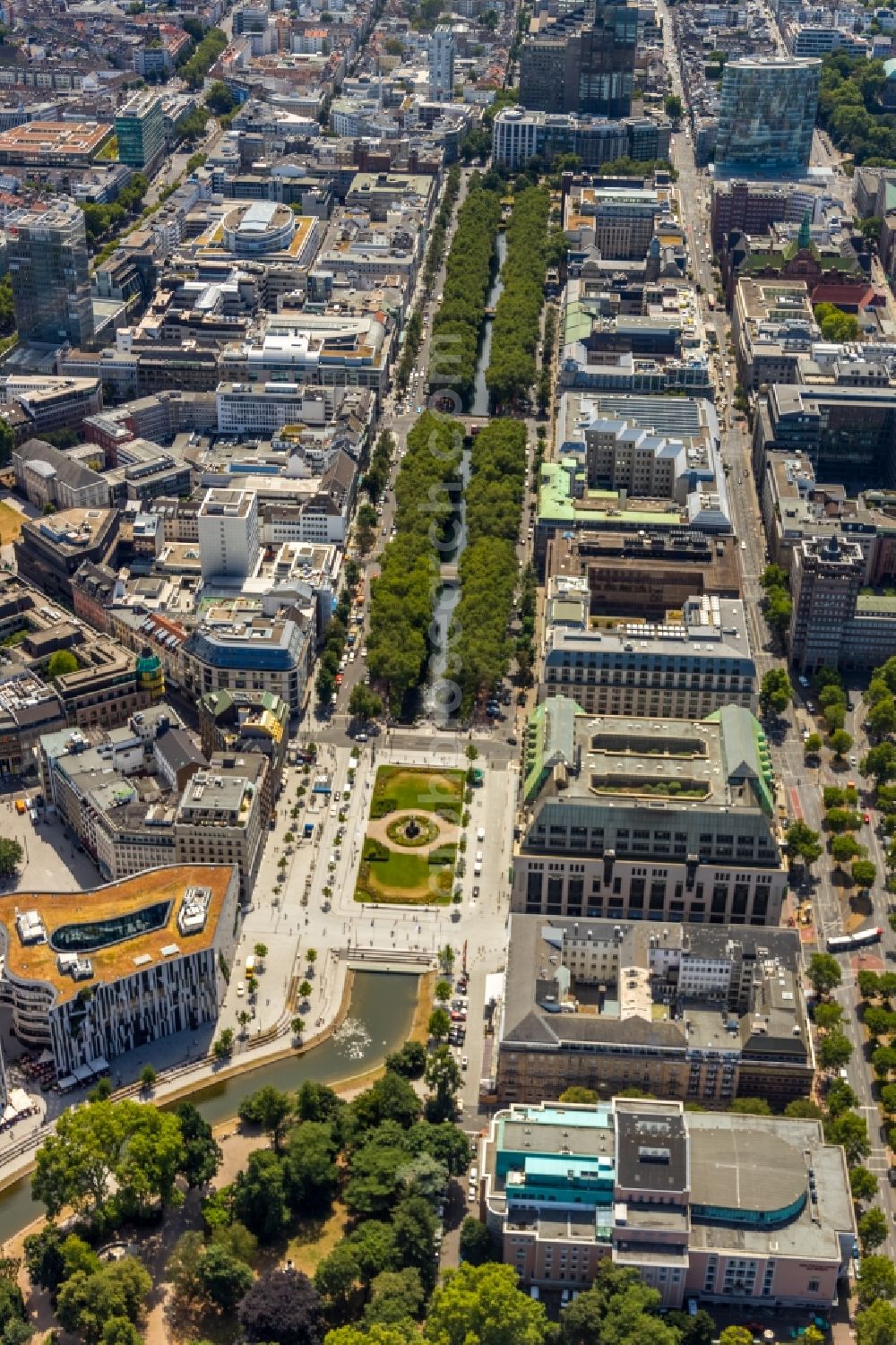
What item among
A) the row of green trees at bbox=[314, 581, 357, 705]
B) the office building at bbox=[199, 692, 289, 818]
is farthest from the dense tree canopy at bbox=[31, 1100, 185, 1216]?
the row of green trees at bbox=[314, 581, 357, 705]

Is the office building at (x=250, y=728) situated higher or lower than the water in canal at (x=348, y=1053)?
higher

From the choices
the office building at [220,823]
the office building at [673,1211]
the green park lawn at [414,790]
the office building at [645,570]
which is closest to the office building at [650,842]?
the green park lawn at [414,790]

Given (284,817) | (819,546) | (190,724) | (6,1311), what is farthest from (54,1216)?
(819,546)

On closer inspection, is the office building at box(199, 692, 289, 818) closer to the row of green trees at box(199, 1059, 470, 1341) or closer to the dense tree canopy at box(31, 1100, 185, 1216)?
the row of green trees at box(199, 1059, 470, 1341)

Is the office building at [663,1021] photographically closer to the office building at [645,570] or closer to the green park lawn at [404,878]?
the green park lawn at [404,878]

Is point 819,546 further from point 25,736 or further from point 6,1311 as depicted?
point 6,1311

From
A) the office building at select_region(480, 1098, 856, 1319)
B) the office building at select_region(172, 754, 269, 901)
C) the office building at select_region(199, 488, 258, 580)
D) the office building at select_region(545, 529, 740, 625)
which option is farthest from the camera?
the office building at select_region(199, 488, 258, 580)
